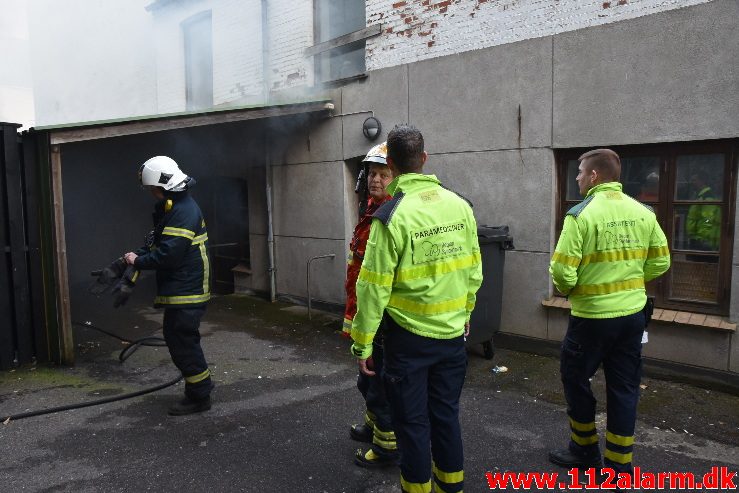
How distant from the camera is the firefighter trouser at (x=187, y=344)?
4.00 m

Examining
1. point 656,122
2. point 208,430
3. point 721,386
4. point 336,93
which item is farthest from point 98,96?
point 721,386

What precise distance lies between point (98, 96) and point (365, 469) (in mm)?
11793

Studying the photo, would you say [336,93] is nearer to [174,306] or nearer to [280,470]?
[174,306]

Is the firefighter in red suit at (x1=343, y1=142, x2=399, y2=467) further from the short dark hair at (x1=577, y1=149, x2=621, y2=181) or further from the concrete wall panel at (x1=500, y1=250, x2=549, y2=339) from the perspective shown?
the concrete wall panel at (x1=500, y1=250, x2=549, y2=339)

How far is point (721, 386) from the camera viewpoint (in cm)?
455

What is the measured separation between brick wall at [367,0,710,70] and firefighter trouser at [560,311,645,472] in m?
3.07

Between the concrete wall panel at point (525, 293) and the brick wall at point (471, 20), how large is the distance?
2172mm

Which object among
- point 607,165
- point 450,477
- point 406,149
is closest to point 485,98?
point 607,165

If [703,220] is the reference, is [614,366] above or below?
below

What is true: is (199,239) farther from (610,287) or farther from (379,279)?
(610,287)

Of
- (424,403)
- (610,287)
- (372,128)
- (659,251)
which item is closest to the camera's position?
(424,403)

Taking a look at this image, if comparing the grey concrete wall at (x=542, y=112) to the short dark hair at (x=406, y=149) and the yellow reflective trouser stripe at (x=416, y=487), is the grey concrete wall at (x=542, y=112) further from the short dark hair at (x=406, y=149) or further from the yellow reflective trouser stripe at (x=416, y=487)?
the yellow reflective trouser stripe at (x=416, y=487)

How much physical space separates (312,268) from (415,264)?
5.30 meters

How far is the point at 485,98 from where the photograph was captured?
5641mm
